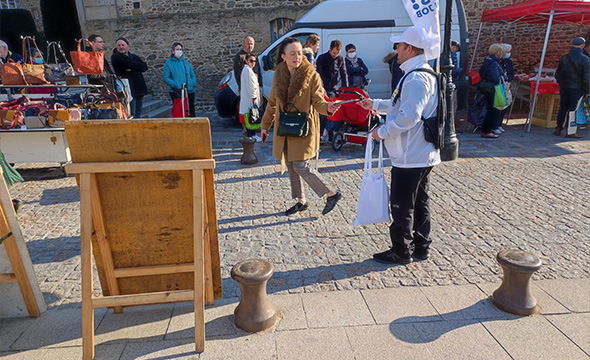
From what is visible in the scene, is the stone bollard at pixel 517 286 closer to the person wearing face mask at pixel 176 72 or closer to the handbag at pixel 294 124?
the handbag at pixel 294 124

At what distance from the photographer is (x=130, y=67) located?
8.28 metres

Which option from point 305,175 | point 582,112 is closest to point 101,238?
point 305,175

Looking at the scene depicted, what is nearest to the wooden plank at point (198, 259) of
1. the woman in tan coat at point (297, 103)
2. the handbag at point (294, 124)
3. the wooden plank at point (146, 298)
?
the wooden plank at point (146, 298)

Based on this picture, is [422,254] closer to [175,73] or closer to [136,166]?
[136,166]

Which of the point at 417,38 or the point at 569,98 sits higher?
the point at 417,38

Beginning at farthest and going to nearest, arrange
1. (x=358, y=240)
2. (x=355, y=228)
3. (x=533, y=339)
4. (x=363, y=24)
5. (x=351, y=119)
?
1. (x=363, y=24)
2. (x=351, y=119)
3. (x=355, y=228)
4. (x=358, y=240)
5. (x=533, y=339)

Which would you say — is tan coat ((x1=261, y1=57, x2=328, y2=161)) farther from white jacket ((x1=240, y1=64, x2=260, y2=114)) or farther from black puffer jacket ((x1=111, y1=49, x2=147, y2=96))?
black puffer jacket ((x1=111, y1=49, x2=147, y2=96))

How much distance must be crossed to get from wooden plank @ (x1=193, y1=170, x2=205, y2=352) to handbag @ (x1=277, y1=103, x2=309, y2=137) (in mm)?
1847

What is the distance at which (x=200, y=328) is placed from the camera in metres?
2.54

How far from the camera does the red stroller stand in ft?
23.2

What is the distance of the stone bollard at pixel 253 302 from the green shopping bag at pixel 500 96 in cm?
768

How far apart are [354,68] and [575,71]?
4.37 m

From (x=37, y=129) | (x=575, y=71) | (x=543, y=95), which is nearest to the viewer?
(x=37, y=129)

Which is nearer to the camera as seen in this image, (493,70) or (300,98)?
(300,98)
